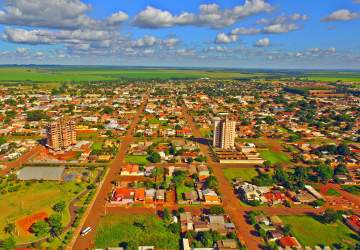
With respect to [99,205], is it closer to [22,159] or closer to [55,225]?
[55,225]

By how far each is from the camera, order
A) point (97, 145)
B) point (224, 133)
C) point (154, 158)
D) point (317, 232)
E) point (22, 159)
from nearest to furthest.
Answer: point (317, 232) < point (154, 158) < point (22, 159) < point (224, 133) < point (97, 145)

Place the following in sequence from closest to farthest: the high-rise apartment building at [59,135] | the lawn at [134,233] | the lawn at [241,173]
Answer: the lawn at [134,233] < the lawn at [241,173] < the high-rise apartment building at [59,135]

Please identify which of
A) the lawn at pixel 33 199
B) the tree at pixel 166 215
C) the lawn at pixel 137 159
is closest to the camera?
the tree at pixel 166 215

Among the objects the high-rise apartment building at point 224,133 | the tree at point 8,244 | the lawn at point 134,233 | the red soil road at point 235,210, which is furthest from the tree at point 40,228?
the high-rise apartment building at point 224,133

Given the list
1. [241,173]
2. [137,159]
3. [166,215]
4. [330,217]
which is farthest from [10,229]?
[330,217]

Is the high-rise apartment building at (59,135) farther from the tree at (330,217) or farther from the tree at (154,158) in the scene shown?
the tree at (330,217)

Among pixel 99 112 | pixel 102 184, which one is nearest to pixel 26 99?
pixel 99 112

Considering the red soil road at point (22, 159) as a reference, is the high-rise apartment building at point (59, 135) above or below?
above

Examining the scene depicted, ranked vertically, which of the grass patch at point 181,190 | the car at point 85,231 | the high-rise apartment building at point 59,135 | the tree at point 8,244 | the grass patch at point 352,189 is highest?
the high-rise apartment building at point 59,135
